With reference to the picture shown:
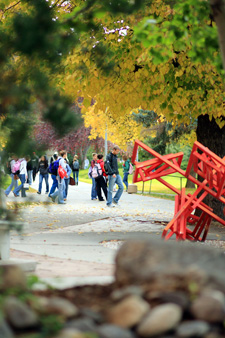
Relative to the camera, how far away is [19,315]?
12.1 feet

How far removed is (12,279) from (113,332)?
94 cm

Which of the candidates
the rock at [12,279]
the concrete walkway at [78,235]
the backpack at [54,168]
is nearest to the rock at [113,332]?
the rock at [12,279]

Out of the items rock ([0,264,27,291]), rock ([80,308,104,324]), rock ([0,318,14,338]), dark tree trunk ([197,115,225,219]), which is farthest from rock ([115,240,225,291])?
dark tree trunk ([197,115,225,219])

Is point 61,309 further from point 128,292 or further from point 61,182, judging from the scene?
point 61,182

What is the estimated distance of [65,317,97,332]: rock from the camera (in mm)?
3668

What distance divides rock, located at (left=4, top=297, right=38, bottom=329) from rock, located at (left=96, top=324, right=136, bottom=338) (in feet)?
1.23

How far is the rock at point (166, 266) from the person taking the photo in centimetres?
408

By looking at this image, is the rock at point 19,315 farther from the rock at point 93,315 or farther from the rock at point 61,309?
the rock at point 93,315

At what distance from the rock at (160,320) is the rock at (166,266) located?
0.87 feet

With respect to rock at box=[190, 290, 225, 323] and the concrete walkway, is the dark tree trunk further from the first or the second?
rock at box=[190, 290, 225, 323]

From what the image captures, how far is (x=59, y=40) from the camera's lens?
5.35 m

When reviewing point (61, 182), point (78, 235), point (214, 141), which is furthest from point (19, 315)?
point (61, 182)

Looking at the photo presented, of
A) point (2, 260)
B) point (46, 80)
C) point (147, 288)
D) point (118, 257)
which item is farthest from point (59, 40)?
point (2, 260)

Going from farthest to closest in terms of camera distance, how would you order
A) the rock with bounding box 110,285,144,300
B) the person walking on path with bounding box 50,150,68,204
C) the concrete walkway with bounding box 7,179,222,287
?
the person walking on path with bounding box 50,150,68,204, the concrete walkway with bounding box 7,179,222,287, the rock with bounding box 110,285,144,300
